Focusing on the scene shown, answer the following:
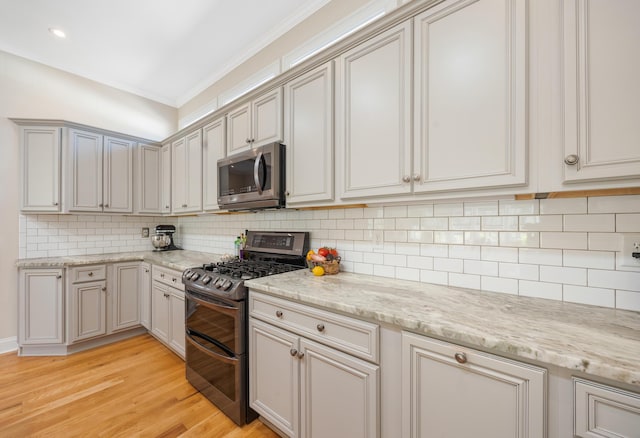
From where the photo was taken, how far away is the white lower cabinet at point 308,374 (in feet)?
3.90

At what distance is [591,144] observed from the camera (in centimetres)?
94

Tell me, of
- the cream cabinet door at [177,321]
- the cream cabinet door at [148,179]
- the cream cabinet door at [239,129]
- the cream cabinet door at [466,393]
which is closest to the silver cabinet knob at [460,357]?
the cream cabinet door at [466,393]

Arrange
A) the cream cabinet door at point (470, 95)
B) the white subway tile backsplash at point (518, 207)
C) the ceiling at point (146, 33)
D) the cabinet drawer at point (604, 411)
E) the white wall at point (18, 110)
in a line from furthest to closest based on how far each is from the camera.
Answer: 1. the white wall at point (18, 110)
2. the ceiling at point (146, 33)
3. the white subway tile backsplash at point (518, 207)
4. the cream cabinet door at point (470, 95)
5. the cabinet drawer at point (604, 411)

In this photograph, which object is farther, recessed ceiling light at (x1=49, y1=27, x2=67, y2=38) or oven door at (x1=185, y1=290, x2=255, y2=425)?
recessed ceiling light at (x1=49, y1=27, x2=67, y2=38)

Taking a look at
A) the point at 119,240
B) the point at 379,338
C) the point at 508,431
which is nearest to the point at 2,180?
the point at 119,240

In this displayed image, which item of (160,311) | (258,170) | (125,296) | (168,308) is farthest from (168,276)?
(258,170)

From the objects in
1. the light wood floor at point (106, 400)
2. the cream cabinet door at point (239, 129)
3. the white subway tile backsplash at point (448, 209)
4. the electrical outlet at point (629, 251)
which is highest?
the cream cabinet door at point (239, 129)

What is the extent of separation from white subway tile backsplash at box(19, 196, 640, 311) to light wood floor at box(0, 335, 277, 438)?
1.37m

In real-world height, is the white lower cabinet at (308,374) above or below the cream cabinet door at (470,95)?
below

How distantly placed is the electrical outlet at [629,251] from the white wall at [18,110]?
474 centimetres

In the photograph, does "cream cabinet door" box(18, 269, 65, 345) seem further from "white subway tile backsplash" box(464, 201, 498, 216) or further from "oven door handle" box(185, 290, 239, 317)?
"white subway tile backsplash" box(464, 201, 498, 216)

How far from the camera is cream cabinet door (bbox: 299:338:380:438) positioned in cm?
117

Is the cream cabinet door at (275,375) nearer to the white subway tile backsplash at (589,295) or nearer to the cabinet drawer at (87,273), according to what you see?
A: the white subway tile backsplash at (589,295)

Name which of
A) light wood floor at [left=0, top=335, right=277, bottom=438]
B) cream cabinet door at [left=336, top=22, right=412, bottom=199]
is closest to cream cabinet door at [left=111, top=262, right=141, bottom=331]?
light wood floor at [left=0, top=335, right=277, bottom=438]
